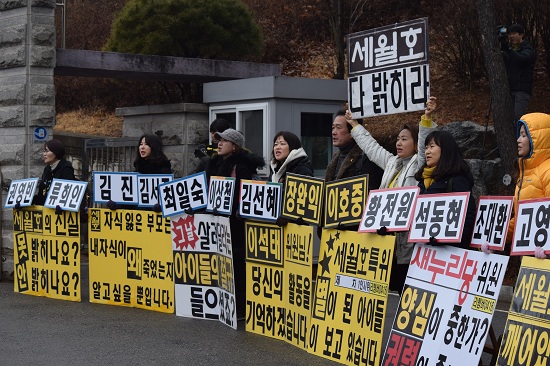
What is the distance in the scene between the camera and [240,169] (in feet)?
35.5

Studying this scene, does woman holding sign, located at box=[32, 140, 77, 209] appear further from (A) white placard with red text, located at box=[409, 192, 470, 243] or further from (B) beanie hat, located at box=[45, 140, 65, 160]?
(A) white placard with red text, located at box=[409, 192, 470, 243]

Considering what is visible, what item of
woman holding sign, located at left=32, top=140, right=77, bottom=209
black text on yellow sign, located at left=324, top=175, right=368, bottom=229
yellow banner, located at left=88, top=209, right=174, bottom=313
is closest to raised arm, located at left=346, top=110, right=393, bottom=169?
black text on yellow sign, located at left=324, top=175, right=368, bottom=229

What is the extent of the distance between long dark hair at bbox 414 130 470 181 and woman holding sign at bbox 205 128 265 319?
2.77m

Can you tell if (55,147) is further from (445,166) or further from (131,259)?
Answer: (445,166)

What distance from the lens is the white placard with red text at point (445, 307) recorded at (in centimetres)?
706

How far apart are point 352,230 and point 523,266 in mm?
2136

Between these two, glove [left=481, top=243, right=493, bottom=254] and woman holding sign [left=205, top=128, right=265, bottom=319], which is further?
woman holding sign [left=205, top=128, right=265, bottom=319]

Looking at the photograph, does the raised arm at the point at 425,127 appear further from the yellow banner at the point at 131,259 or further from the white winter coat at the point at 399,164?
the yellow banner at the point at 131,259

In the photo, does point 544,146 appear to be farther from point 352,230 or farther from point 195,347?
point 195,347

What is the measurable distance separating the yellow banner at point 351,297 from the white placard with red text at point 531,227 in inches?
50.2

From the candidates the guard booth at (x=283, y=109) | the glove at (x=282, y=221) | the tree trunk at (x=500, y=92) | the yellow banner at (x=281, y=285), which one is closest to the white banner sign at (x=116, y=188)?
the yellow banner at (x=281, y=285)

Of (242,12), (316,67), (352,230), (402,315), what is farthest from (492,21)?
(316,67)

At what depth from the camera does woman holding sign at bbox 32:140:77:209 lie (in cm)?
1273

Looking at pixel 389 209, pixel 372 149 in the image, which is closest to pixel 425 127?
pixel 389 209
